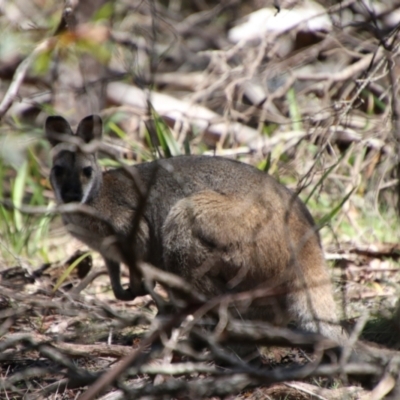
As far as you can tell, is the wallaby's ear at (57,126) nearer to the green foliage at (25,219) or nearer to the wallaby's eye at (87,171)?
the wallaby's eye at (87,171)

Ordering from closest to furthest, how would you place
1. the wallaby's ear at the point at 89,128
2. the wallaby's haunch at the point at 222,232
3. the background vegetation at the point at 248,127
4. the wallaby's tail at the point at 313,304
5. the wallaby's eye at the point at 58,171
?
the wallaby's tail at the point at 313,304 < the wallaby's haunch at the point at 222,232 < the background vegetation at the point at 248,127 < the wallaby's ear at the point at 89,128 < the wallaby's eye at the point at 58,171

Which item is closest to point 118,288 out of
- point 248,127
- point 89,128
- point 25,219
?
point 89,128

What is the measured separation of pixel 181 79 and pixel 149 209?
19.6ft

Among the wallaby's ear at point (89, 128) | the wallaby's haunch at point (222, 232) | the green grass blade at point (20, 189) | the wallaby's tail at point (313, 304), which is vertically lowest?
the wallaby's tail at point (313, 304)

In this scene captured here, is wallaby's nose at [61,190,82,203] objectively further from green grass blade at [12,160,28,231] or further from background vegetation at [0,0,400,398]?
green grass blade at [12,160,28,231]

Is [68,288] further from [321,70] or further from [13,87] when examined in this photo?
[321,70]

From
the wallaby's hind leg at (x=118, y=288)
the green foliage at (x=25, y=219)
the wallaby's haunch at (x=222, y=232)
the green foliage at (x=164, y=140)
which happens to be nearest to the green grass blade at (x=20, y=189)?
the green foliage at (x=25, y=219)

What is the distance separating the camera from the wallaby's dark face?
5.98 meters

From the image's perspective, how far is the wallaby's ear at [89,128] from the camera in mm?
5840

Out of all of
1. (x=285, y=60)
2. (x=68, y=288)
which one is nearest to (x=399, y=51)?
(x=285, y=60)

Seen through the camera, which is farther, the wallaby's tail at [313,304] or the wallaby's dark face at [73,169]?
the wallaby's dark face at [73,169]

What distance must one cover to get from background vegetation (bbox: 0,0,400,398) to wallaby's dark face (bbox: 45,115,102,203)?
262mm

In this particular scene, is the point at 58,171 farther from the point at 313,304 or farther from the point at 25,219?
the point at 313,304

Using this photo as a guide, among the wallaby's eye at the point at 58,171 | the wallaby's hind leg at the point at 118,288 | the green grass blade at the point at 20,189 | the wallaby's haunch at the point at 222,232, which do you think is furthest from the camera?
the green grass blade at the point at 20,189
